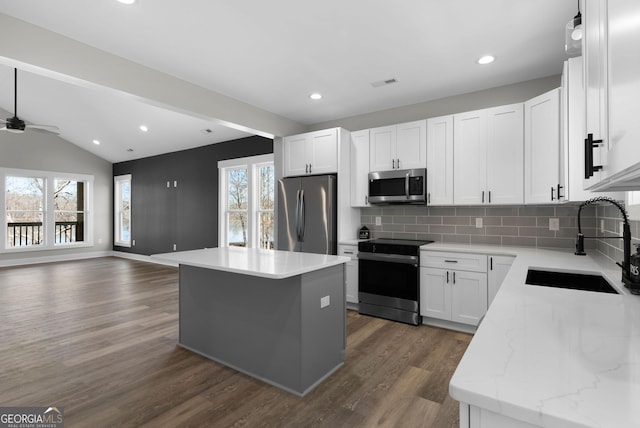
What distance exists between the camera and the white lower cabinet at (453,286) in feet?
10.5

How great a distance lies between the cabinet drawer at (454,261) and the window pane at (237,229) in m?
3.92

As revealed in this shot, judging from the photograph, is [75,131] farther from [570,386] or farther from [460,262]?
[570,386]

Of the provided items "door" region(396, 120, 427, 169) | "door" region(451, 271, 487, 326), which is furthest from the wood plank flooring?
"door" region(396, 120, 427, 169)

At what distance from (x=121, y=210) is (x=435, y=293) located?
355 inches

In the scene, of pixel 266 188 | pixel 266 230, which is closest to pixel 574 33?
pixel 266 188

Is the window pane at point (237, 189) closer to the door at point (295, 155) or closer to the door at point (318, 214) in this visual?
the door at point (295, 155)

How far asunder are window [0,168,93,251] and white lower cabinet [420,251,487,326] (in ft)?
29.8

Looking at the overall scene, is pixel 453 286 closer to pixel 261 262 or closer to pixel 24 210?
pixel 261 262

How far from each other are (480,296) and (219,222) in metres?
5.03

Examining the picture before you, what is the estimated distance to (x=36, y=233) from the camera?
788cm

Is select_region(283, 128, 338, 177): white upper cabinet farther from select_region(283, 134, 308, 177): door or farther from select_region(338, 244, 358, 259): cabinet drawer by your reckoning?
select_region(338, 244, 358, 259): cabinet drawer

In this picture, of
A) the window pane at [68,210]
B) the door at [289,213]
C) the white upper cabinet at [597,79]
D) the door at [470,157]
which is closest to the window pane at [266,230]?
the door at [289,213]

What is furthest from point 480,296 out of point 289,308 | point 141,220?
point 141,220

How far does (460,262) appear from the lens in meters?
3.28
